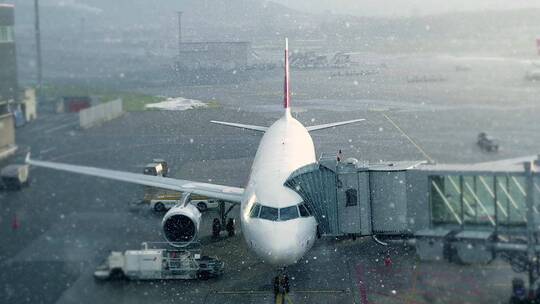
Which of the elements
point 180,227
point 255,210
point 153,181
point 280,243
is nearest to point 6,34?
point 153,181

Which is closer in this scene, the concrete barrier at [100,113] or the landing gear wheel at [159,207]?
the concrete barrier at [100,113]

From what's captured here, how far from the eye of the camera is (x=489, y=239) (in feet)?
47.6

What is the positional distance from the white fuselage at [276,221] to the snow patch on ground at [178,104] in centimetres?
696

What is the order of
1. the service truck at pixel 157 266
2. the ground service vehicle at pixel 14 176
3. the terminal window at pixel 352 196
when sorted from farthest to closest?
1. the ground service vehicle at pixel 14 176
2. the terminal window at pixel 352 196
3. the service truck at pixel 157 266

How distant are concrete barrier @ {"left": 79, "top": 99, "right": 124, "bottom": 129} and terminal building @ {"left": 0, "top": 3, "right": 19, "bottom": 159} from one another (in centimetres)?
199

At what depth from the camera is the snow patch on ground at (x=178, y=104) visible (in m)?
26.5

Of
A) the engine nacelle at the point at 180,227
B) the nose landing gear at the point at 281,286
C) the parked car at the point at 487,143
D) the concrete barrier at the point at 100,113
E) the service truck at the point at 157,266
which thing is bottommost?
the nose landing gear at the point at 281,286

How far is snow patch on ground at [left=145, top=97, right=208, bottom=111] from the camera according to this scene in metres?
26.5

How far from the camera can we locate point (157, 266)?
17.7 m

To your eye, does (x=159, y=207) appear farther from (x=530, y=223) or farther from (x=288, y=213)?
(x=530, y=223)

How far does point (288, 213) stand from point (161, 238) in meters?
5.61

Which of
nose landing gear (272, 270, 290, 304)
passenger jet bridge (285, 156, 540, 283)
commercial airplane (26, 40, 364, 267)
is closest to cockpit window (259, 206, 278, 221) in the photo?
commercial airplane (26, 40, 364, 267)

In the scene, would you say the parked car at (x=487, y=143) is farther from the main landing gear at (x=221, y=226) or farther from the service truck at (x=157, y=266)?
the main landing gear at (x=221, y=226)

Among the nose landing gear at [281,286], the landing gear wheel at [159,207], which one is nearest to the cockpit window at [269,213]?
the nose landing gear at [281,286]
